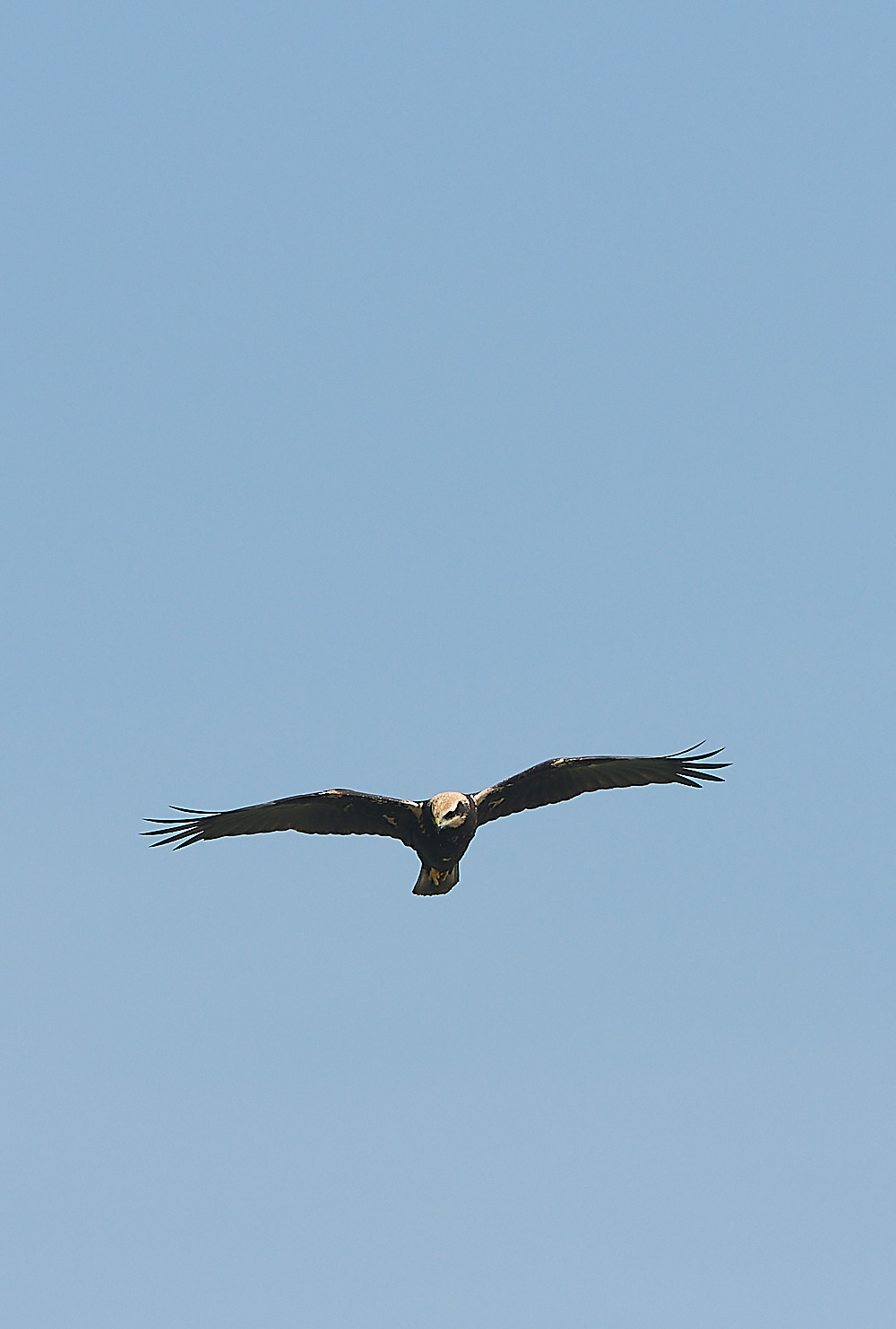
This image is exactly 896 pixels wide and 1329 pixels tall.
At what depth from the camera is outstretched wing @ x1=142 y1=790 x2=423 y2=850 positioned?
22500 mm

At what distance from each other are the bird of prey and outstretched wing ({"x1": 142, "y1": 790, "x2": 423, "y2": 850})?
0.04 ft

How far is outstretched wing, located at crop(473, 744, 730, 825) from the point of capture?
75.9 feet

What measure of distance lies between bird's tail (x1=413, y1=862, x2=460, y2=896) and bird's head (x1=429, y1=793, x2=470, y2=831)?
3.08 ft

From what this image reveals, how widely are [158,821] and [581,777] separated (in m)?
6.01

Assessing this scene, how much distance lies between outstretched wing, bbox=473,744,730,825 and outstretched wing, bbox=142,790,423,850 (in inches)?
44.0

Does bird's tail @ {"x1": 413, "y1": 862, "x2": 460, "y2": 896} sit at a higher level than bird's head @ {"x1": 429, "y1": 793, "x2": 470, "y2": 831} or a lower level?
lower

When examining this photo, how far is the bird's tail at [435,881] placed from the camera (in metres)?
22.6

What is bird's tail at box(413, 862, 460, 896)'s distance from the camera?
2258cm

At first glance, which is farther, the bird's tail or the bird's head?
the bird's tail

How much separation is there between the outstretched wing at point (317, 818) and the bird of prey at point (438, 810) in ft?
0.04

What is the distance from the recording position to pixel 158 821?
74.9ft

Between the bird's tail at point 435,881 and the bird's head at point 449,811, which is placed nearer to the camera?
the bird's head at point 449,811

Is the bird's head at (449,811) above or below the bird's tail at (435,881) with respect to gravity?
above

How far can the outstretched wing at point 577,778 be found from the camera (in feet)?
75.9
